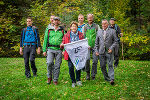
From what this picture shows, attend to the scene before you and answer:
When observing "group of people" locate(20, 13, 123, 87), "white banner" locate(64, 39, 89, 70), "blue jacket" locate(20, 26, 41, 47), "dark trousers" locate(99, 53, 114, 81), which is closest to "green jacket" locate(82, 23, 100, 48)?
"group of people" locate(20, 13, 123, 87)

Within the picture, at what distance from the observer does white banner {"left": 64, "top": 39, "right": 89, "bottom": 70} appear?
6367mm

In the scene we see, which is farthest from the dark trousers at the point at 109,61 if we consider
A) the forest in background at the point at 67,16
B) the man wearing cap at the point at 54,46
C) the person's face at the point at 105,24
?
the forest in background at the point at 67,16

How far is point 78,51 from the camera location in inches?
256

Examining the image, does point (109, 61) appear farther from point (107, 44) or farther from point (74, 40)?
point (74, 40)

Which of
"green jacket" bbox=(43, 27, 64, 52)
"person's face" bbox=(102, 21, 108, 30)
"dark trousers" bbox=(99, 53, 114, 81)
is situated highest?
"person's face" bbox=(102, 21, 108, 30)

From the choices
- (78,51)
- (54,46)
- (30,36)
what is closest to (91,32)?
(78,51)

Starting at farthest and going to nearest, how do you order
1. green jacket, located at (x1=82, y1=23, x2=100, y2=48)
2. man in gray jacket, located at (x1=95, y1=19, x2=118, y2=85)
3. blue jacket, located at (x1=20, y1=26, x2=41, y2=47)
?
blue jacket, located at (x1=20, y1=26, x2=41, y2=47), green jacket, located at (x1=82, y1=23, x2=100, y2=48), man in gray jacket, located at (x1=95, y1=19, x2=118, y2=85)

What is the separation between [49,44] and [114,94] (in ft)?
9.78

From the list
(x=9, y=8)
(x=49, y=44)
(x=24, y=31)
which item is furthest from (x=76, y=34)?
(x=9, y=8)

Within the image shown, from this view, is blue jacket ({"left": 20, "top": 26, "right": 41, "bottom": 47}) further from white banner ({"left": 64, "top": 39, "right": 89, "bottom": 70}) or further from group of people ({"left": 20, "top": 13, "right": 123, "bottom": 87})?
white banner ({"left": 64, "top": 39, "right": 89, "bottom": 70})

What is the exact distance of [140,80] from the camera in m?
7.31

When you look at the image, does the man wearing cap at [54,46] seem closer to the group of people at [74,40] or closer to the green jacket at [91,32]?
the group of people at [74,40]

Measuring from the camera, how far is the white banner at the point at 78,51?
6367mm

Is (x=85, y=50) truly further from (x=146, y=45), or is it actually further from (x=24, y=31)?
(x=146, y=45)
